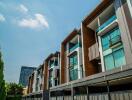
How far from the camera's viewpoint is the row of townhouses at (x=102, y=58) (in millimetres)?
10242

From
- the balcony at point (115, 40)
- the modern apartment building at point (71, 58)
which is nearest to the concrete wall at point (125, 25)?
the balcony at point (115, 40)

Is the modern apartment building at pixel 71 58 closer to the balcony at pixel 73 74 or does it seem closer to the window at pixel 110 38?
the balcony at pixel 73 74

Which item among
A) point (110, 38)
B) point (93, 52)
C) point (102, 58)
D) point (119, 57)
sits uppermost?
point (110, 38)

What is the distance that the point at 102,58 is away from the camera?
17.2 meters

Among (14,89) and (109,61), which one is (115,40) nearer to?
(109,61)

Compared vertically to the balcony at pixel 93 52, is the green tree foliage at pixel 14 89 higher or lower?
lower

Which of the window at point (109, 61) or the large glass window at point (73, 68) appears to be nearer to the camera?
the window at point (109, 61)

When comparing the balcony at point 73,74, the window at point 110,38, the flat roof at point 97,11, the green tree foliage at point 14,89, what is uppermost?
the flat roof at point 97,11

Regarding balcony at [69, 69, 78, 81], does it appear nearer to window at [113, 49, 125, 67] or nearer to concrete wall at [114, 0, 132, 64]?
window at [113, 49, 125, 67]

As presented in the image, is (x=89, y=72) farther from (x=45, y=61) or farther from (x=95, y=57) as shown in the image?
(x=45, y=61)

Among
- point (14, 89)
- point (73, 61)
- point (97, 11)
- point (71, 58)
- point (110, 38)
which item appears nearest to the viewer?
point (110, 38)

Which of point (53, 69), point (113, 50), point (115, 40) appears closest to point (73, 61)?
point (53, 69)

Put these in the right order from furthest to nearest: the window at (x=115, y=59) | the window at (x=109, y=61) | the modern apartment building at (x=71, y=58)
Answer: the modern apartment building at (x=71, y=58)
the window at (x=109, y=61)
the window at (x=115, y=59)

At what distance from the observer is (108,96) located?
961cm
